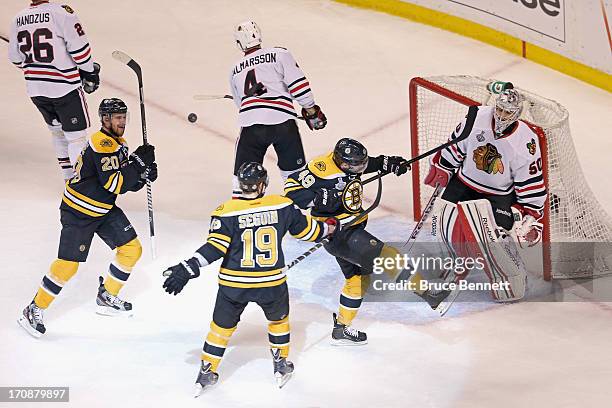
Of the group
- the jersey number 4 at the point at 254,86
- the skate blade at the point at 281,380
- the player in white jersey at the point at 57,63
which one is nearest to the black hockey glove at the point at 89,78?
the player in white jersey at the point at 57,63

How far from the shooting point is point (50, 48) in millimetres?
6684

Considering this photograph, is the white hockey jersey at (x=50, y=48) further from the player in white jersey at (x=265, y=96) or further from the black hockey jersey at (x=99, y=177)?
the black hockey jersey at (x=99, y=177)

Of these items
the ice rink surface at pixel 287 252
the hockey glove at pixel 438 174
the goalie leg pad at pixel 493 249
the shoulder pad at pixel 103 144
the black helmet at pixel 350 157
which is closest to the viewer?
the ice rink surface at pixel 287 252

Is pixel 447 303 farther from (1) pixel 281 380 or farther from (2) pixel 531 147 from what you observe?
(1) pixel 281 380

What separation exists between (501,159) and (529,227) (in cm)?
33

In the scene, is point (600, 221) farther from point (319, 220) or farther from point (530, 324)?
point (319, 220)

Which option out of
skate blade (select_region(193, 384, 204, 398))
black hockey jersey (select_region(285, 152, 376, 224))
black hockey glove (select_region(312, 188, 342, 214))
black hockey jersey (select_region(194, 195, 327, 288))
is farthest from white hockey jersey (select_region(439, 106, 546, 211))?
skate blade (select_region(193, 384, 204, 398))

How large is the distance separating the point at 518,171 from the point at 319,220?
1011 mm

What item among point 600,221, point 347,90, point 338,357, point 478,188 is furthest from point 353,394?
point 347,90

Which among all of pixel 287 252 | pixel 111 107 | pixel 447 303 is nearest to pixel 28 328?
pixel 111 107

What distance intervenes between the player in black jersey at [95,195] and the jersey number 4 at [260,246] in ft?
2.79

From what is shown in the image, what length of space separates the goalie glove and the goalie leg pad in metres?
0.15

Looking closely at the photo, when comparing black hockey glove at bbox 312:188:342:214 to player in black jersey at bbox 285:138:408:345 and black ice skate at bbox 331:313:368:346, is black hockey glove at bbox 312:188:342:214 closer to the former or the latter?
player in black jersey at bbox 285:138:408:345

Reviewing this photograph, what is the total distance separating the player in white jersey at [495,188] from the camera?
5910 mm
